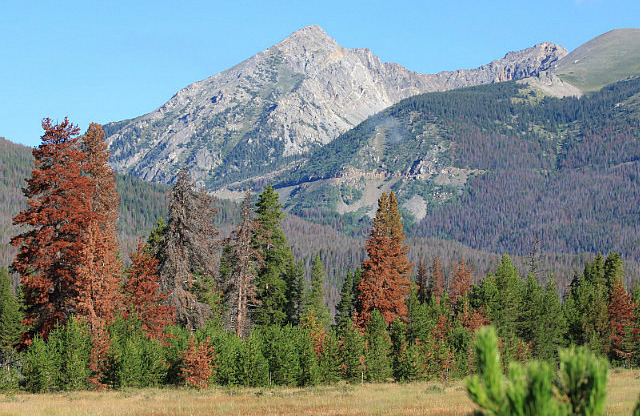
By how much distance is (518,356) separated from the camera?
61656mm

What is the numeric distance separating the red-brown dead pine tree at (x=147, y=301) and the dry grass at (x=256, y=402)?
7880mm

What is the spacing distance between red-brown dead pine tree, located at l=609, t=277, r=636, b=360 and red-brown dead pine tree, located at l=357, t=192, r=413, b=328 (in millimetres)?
28077

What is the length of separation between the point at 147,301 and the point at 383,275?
18559mm

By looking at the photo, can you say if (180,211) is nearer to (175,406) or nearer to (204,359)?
(204,359)

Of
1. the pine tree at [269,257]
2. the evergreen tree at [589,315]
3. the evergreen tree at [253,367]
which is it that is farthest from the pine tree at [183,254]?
the evergreen tree at [589,315]

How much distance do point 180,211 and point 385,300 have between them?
17.5 metres

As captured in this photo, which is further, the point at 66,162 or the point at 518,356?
the point at 518,356

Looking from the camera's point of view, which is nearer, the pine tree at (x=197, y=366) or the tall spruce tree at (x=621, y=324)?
the pine tree at (x=197, y=366)

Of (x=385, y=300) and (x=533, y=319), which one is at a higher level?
(x=385, y=300)

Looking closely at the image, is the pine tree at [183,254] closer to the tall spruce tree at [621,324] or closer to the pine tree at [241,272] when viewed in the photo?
the pine tree at [241,272]

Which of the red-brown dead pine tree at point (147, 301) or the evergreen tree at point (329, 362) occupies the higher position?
the red-brown dead pine tree at point (147, 301)

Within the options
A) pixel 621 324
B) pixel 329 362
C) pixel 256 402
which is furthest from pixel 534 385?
pixel 621 324

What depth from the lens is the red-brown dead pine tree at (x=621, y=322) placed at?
62.8 meters

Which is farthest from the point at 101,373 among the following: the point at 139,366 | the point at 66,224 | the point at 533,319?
the point at 533,319
